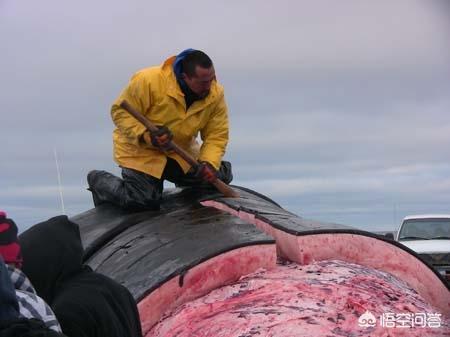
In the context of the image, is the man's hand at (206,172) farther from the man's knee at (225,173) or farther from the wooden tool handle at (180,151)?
the man's knee at (225,173)

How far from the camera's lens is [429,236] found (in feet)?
48.5

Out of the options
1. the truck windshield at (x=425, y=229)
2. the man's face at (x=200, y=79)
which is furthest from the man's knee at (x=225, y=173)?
the truck windshield at (x=425, y=229)

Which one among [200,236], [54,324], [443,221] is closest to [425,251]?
[443,221]

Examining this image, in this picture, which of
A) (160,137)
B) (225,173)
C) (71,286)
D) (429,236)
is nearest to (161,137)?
(160,137)

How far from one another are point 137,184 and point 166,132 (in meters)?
0.50

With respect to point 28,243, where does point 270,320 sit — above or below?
below

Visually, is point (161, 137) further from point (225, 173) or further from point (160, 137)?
point (225, 173)

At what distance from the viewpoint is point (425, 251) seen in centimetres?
1367

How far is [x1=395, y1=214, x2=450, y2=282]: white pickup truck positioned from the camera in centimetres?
1362

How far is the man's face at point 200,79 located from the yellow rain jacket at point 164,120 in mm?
122

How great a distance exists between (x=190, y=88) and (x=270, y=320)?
2.63 m

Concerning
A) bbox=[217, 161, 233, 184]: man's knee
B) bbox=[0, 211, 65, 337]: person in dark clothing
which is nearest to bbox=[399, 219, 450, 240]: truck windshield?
bbox=[217, 161, 233, 184]: man's knee

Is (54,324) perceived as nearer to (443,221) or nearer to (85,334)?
(85,334)

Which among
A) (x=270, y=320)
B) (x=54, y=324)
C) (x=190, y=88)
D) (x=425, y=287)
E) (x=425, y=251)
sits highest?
(x=190, y=88)
